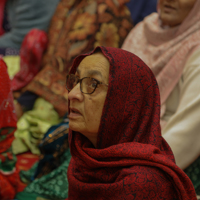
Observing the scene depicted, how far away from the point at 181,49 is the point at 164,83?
211mm

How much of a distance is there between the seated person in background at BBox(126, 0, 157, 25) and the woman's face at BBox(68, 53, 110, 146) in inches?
64.7

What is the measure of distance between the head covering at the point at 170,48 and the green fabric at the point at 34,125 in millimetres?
797

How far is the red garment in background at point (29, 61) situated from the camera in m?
2.54

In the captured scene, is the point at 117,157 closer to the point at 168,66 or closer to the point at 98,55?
the point at 98,55

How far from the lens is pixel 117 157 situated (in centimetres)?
93

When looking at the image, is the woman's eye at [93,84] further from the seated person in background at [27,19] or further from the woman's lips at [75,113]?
the seated person in background at [27,19]

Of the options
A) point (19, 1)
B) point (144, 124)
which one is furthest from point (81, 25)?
point (144, 124)

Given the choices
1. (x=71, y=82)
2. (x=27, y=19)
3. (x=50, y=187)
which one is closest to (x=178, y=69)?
(x=71, y=82)

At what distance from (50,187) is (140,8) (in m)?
1.72

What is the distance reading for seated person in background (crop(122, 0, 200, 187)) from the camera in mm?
1434

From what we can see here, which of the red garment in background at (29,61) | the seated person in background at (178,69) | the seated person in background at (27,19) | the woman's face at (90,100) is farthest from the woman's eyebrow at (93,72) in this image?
the seated person in background at (27,19)

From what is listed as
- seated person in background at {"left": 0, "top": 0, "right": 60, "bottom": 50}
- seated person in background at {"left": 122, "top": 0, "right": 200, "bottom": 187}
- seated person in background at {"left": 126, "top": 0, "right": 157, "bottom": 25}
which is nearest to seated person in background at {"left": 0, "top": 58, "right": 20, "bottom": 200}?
seated person in background at {"left": 122, "top": 0, "right": 200, "bottom": 187}

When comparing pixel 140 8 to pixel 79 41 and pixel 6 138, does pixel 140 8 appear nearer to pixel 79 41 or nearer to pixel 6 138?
pixel 79 41

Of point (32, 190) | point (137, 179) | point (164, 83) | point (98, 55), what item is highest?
point (98, 55)
